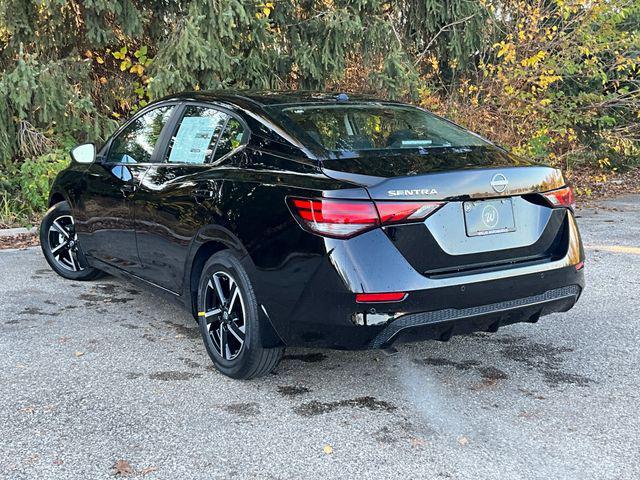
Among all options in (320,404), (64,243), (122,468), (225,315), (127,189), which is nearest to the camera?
(122,468)

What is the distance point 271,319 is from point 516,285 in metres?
1.23

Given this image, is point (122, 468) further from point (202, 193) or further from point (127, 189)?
point (127, 189)

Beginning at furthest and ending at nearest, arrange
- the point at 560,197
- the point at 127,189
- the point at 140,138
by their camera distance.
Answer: the point at 140,138 < the point at 127,189 < the point at 560,197

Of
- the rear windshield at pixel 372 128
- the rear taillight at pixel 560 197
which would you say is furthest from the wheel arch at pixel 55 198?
the rear taillight at pixel 560 197

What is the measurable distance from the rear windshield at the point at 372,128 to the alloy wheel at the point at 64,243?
2817mm

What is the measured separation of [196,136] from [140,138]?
770 millimetres

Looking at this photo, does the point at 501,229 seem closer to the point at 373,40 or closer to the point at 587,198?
the point at 373,40

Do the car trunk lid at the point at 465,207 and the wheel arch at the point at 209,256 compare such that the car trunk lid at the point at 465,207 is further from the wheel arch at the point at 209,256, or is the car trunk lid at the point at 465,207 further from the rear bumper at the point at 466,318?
the wheel arch at the point at 209,256

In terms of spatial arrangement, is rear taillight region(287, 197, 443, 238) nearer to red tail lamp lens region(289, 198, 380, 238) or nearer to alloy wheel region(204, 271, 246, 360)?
red tail lamp lens region(289, 198, 380, 238)

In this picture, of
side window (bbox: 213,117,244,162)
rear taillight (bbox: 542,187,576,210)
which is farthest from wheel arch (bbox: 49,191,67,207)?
rear taillight (bbox: 542,187,576,210)

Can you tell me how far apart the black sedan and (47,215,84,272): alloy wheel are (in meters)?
1.63

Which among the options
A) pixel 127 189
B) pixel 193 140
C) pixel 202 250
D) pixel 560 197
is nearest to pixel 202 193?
pixel 202 250

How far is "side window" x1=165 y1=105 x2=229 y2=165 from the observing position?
13.5 feet

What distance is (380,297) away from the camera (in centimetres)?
314
